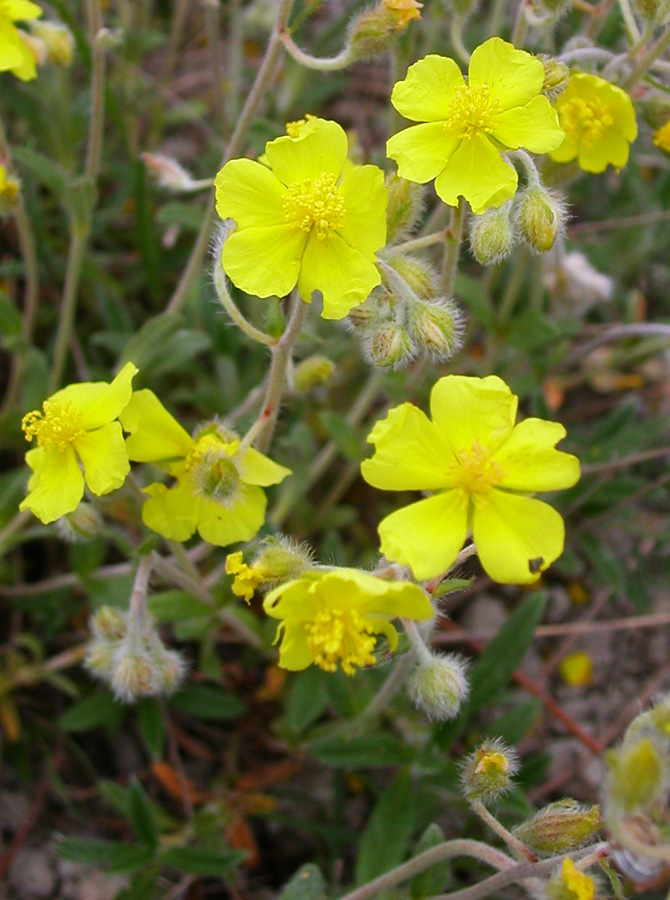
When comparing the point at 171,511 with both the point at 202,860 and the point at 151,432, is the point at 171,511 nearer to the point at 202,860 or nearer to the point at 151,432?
the point at 151,432

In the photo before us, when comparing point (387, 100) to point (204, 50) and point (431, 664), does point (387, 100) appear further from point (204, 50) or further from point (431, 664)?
point (431, 664)

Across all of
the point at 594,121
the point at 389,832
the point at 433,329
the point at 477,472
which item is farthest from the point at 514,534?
the point at 389,832

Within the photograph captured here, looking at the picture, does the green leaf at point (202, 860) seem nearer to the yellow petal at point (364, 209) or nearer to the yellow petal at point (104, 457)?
the yellow petal at point (104, 457)

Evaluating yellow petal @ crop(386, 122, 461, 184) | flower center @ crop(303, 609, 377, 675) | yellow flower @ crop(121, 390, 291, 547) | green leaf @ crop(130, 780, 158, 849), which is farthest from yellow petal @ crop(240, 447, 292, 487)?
green leaf @ crop(130, 780, 158, 849)

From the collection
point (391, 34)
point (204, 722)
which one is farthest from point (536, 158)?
point (204, 722)

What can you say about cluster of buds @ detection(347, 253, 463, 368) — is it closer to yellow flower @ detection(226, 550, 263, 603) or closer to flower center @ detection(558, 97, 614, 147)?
yellow flower @ detection(226, 550, 263, 603)

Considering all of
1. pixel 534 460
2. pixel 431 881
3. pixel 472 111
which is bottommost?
pixel 431 881

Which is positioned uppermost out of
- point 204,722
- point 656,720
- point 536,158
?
point 536,158
